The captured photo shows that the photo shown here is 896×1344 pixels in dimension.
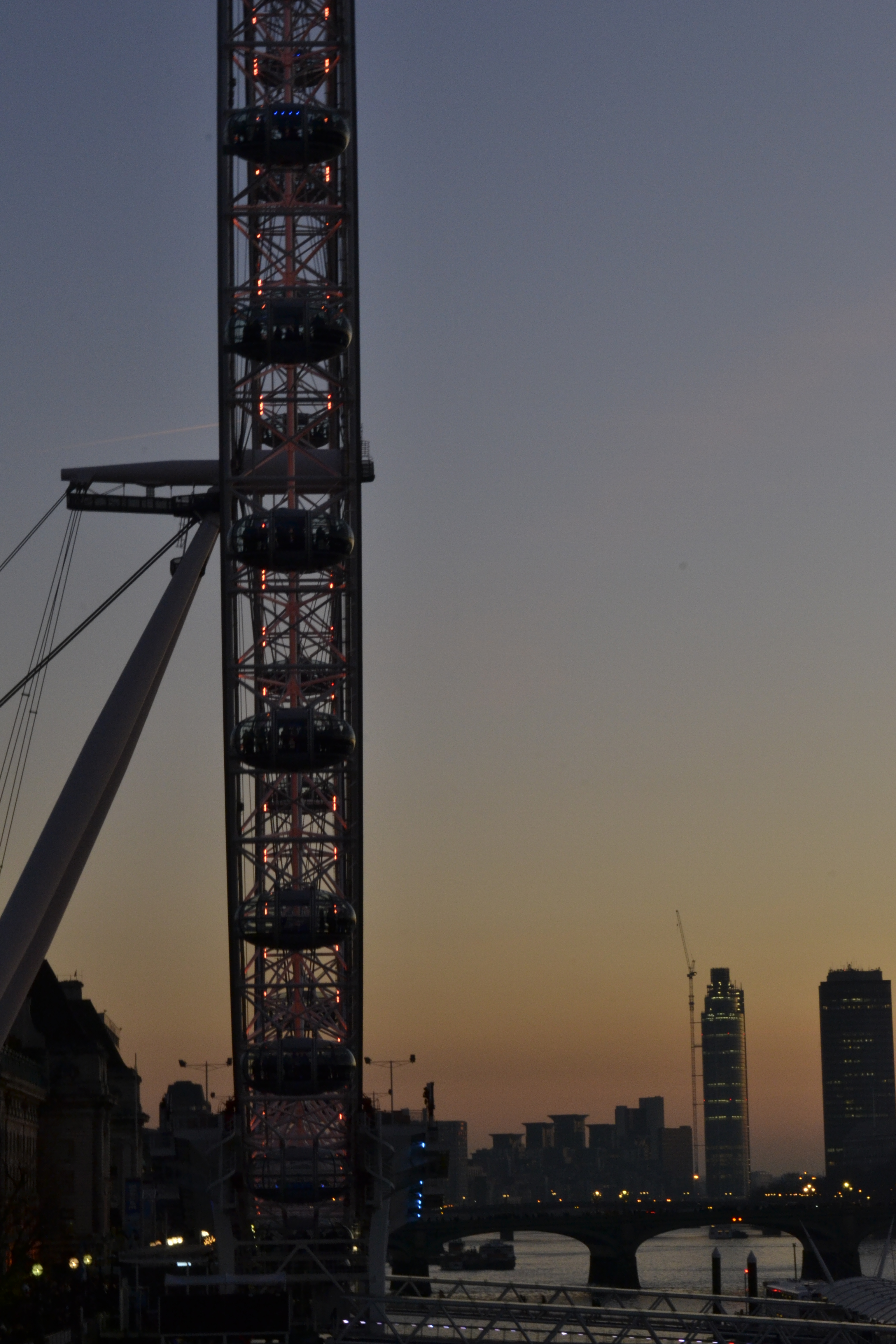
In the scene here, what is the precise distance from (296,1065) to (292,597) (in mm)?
15396

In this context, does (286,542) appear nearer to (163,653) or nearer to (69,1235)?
(163,653)

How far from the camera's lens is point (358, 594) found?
213 feet

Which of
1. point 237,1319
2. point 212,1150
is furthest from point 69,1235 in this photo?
point 237,1319

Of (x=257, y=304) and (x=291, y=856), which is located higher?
(x=257, y=304)

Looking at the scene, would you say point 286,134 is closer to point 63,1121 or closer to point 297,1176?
point 297,1176

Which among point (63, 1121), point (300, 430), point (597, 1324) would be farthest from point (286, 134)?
point (63, 1121)

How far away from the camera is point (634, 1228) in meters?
180

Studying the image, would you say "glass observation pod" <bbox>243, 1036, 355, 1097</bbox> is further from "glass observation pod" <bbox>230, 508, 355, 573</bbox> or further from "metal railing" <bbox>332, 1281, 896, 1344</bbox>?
"glass observation pod" <bbox>230, 508, 355, 573</bbox>

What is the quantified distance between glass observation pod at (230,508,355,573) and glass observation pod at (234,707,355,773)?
470cm

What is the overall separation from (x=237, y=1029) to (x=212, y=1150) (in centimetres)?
666

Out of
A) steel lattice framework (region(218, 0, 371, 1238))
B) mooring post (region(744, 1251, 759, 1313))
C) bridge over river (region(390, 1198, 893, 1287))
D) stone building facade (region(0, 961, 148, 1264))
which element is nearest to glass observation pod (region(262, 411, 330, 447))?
steel lattice framework (region(218, 0, 371, 1238))

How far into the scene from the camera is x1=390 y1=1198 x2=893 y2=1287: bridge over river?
6909 inches

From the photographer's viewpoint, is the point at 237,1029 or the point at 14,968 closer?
the point at 14,968

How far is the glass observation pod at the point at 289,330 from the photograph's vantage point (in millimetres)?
59719
